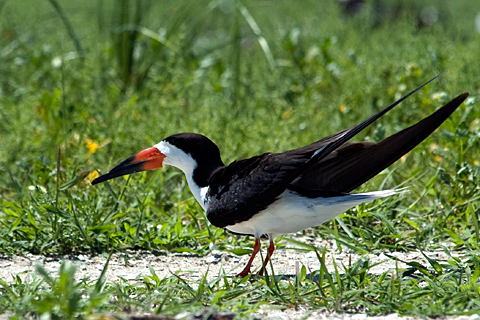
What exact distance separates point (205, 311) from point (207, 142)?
1381mm

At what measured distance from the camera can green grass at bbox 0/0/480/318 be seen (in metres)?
2.65

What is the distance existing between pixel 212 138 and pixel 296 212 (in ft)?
5.69

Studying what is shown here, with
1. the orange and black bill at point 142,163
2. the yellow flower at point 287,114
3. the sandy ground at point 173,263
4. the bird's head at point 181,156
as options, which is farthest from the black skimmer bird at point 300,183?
the yellow flower at point 287,114

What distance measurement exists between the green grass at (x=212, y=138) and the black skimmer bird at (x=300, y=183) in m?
0.31

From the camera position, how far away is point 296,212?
3031 millimetres

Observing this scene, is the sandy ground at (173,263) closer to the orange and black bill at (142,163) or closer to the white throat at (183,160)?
the white throat at (183,160)

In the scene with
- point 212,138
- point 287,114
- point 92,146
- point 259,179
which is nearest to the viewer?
point 259,179

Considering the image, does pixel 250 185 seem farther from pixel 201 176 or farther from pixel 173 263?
pixel 173 263

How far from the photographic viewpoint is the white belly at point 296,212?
2.95 meters

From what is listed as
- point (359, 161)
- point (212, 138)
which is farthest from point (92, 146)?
point (359, 161)

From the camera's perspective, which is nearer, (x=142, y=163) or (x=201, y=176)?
(x=201, y=176)

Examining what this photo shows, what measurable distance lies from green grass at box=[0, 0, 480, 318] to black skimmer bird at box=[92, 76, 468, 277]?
1.03ft

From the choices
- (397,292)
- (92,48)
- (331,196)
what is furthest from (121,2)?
(397,292)

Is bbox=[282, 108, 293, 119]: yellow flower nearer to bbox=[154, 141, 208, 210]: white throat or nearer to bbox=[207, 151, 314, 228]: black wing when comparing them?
bbox=[154, 141, 208, 210]: white throat
